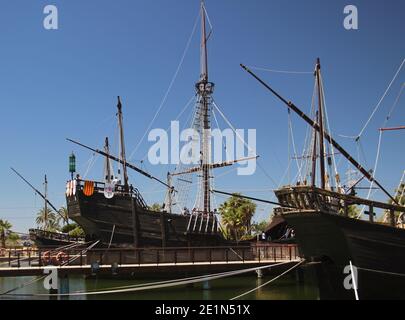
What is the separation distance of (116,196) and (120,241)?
2818mm

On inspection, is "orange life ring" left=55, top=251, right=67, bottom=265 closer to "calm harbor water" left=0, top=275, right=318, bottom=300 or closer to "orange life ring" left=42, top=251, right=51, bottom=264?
"orange life ring" left=42, top=251, right=51, bottom=264

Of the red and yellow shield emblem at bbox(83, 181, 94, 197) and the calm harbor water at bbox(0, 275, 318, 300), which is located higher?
the red and yellow shield emblem at bbox(83, 181, 94, 197)

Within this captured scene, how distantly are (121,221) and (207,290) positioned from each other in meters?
8.26

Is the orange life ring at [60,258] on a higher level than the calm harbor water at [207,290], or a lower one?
higher

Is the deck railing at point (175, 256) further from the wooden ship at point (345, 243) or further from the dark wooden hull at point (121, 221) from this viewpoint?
the wooden ship at point (345, 243)

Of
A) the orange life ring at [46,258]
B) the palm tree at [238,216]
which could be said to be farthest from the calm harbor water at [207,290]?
the palm tree at [238,216]

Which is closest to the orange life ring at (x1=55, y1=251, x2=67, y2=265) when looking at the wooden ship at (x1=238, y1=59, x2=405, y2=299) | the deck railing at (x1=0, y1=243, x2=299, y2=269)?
the deck railing at (x1=0, y1=243, x2=299, y2=269)

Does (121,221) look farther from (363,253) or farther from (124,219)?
(363,253)

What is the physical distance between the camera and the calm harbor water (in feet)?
70.8

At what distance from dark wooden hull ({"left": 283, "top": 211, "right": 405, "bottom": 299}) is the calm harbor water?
4.45m

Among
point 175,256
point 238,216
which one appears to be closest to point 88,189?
point 175,256

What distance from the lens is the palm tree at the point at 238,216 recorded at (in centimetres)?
4950

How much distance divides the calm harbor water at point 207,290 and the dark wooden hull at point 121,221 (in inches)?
119
